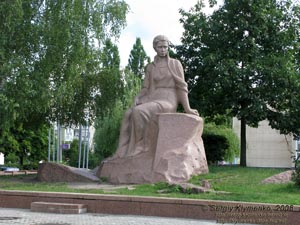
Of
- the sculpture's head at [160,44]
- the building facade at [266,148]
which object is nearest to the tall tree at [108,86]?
the sculpture's head at [160,44]

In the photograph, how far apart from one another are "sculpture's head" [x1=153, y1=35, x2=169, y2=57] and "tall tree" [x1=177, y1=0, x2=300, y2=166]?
6914 mm

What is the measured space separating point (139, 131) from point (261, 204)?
18.2 feet

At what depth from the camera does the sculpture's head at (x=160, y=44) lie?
14.1 meters

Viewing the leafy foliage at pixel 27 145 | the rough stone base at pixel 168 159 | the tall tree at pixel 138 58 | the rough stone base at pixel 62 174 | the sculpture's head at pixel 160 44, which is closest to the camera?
the rough stone base at pixel 168 159

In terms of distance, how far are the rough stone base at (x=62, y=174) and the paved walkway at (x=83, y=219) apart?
13.2ft

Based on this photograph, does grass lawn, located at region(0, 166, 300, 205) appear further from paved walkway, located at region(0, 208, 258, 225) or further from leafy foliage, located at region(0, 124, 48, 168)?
leafy foliage, located at region(0, 124, 48, 168)

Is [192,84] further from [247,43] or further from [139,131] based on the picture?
[139,131]

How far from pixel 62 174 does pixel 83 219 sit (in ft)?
18.2

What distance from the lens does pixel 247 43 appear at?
21.4 meters

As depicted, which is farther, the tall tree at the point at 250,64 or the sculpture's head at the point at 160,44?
the tall tree at the point at 250,64

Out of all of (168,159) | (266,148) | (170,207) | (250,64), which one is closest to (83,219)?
(170,207)

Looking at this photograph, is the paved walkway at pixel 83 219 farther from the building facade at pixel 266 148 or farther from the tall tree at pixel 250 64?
the building facade at pixel 266 148

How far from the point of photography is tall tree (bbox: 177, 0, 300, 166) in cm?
2083

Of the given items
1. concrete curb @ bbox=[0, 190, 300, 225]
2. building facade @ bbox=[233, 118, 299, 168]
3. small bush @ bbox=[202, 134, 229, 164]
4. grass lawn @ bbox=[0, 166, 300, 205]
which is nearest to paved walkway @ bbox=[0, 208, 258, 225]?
concrete curb @ bbox=[0, 190, 300, 225]
